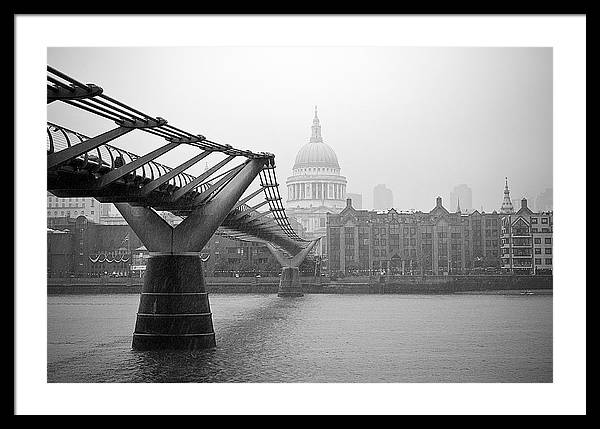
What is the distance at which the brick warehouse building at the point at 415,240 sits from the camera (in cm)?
2467

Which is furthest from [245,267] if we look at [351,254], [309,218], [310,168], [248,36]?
[248,36]

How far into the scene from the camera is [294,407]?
14203mm

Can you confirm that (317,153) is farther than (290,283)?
No

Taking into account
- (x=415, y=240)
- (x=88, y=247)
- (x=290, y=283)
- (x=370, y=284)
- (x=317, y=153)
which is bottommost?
(x=290, y=283)

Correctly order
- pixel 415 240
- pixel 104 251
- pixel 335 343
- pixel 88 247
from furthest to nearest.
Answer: pixel 415 240
pixel 104 251
pixel 88 247
pixel 335 343

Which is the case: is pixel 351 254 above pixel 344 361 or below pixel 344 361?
above

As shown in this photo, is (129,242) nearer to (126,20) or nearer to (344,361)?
(344,361)

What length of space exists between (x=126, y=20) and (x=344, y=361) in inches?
338

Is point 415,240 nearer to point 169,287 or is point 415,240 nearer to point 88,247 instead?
Answer: point 88,247

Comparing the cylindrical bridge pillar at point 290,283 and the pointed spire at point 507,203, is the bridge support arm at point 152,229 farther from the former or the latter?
the cylindrical bridge pillar at point 290,283

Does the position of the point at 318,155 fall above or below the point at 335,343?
above

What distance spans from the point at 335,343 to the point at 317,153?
4504mm

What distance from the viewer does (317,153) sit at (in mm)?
23734

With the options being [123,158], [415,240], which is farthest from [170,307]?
[415,240]
